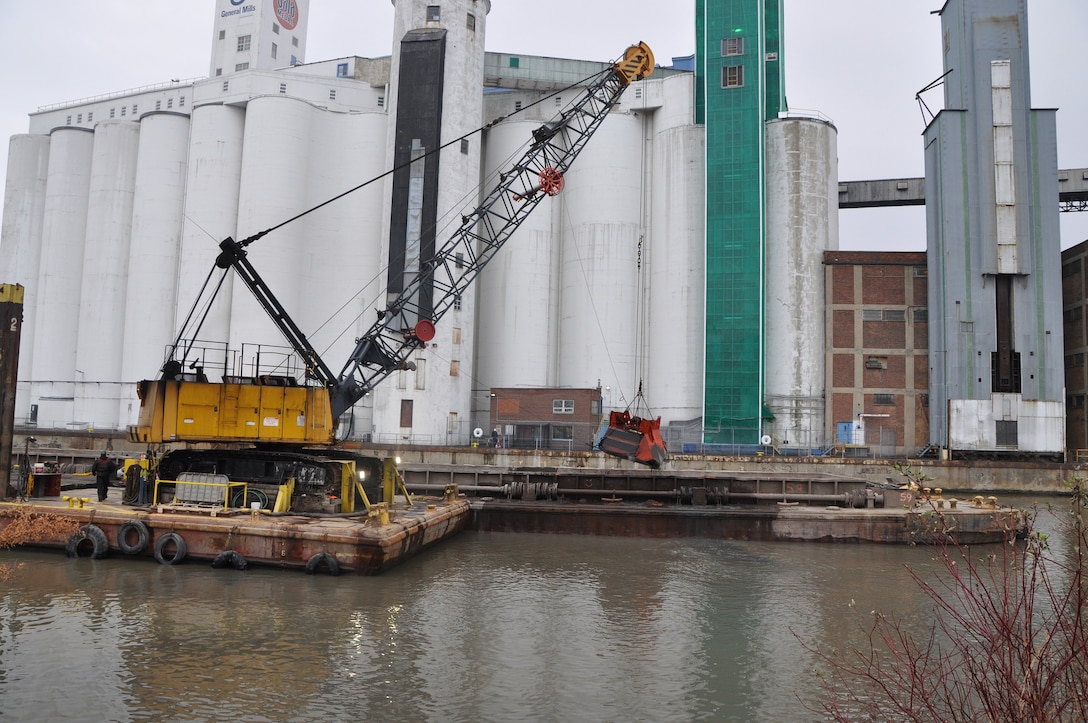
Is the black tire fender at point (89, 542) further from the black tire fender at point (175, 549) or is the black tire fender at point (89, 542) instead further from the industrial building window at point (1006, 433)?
the industrial building window at point (1006, 433)

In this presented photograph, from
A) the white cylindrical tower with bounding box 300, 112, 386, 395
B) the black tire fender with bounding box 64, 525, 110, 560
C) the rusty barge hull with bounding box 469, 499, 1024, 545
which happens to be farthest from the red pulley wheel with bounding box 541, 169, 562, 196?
the white cylindrical tower with bounding box 300, 112, 386, 395

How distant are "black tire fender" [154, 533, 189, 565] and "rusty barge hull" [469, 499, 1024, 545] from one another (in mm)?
10085

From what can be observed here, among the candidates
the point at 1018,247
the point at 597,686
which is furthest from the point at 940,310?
the point at 597,686

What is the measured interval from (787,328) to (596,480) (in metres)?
31.4

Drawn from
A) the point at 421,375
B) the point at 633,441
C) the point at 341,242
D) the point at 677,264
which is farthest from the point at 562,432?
the point at 633,441

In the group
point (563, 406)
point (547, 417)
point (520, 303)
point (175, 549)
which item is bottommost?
point (175, 549)

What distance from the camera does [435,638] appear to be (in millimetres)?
14031

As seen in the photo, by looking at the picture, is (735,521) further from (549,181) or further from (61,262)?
(61,262)

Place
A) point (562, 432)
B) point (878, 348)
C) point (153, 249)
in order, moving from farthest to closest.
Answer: point (153, 249) < point (878, 348) < point (562, 432)

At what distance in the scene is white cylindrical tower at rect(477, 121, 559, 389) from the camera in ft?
188

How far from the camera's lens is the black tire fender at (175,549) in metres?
18.5

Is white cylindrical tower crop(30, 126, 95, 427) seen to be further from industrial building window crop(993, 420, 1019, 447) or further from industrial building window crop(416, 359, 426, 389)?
industrial building window crop(993, 420, 1019, 447)

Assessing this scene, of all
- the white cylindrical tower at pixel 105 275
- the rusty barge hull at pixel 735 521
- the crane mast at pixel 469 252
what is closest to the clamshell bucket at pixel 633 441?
the rusty barge hull at pixel 735 521

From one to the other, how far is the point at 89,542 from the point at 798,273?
155 ft
